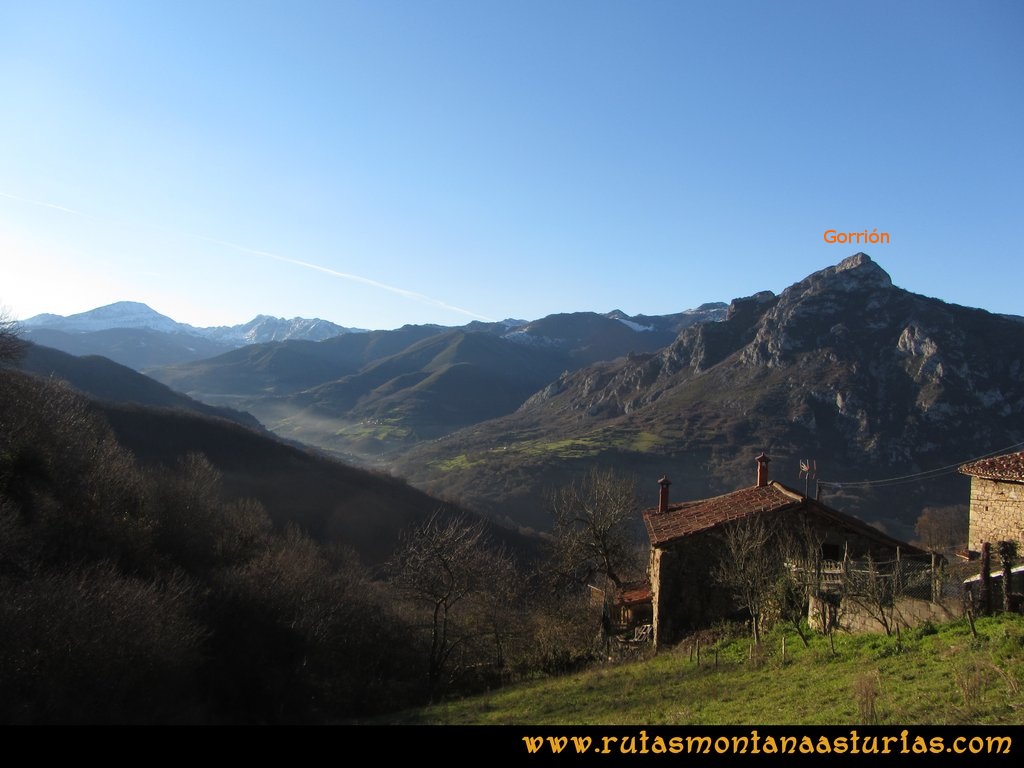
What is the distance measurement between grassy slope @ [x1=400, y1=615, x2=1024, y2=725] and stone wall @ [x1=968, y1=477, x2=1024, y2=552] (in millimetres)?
11763

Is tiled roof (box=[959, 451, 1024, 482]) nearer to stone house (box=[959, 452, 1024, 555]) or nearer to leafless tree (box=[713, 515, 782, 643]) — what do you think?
stone house (box=[959, 452, 1024, 555])

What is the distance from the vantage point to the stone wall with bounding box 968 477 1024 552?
24750mm

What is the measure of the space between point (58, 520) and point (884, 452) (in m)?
132

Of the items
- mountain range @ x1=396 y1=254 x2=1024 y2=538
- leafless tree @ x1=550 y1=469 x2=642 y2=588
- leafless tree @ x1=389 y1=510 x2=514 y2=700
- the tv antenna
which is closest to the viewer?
leafless tree @ x1=389 y1=510 x2=514 y2=700

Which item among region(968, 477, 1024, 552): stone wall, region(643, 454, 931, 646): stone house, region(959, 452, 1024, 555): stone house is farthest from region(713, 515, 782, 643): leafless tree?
region(959, 452, 1024, 555): stone house

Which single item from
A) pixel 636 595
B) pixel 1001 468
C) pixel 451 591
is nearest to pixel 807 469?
pixel 636 595

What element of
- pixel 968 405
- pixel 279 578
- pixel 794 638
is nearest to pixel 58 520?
pixel 279 578

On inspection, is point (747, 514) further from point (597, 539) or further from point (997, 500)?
point (997, 500)

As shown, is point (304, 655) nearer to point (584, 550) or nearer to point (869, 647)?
point (584, 550)

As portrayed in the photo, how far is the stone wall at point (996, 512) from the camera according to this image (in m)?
24.8

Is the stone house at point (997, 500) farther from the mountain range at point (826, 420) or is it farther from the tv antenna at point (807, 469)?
the mountain range at point (826, 420)

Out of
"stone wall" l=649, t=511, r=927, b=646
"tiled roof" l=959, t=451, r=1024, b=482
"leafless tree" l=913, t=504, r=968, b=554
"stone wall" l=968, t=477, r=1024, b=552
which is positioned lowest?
"leafless tree" l=913, t=504, r=968, b=554

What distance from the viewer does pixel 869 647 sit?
15539mm

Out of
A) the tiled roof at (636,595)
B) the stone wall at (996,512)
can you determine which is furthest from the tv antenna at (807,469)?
the tiled roof at (636,595)
